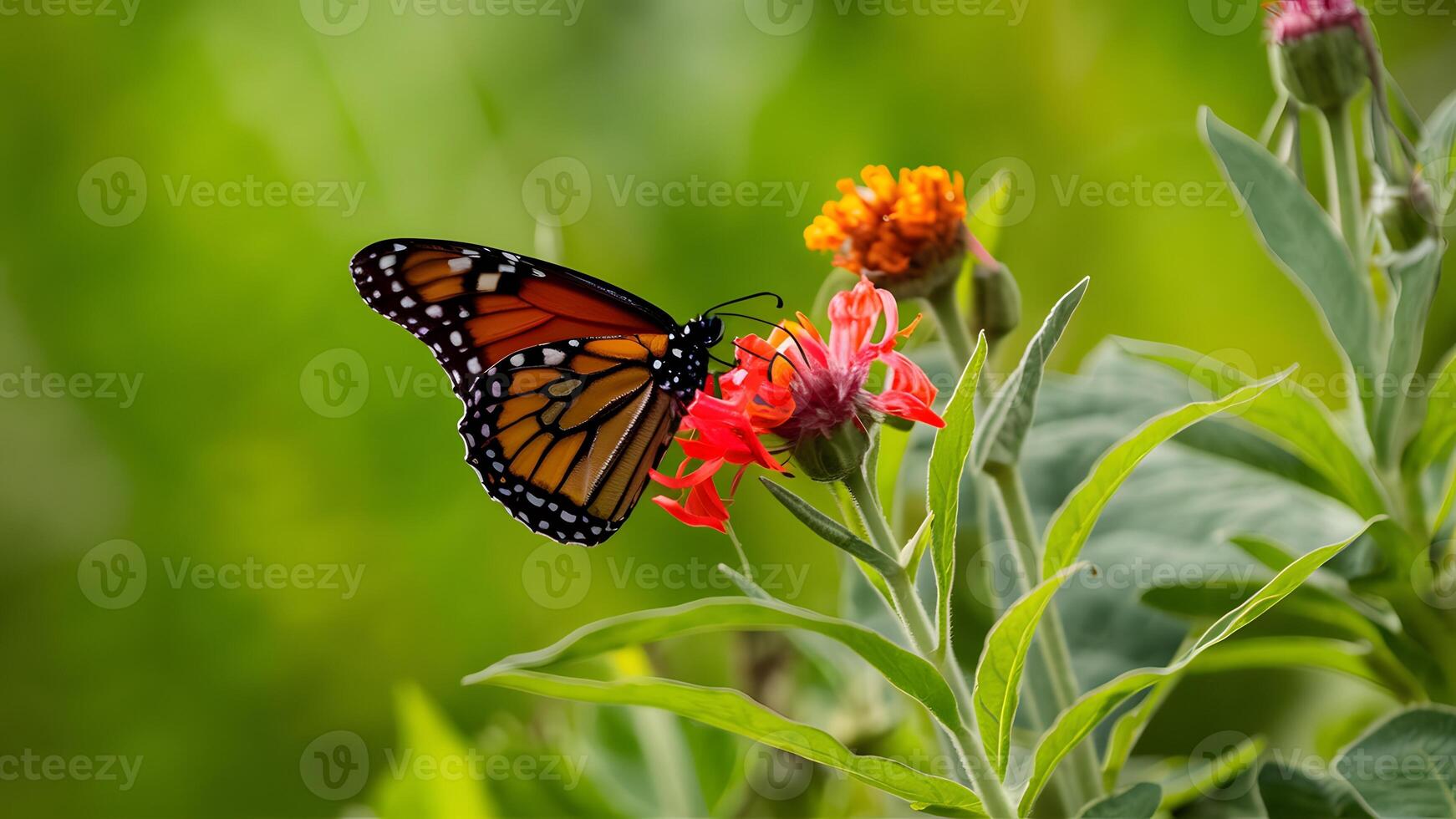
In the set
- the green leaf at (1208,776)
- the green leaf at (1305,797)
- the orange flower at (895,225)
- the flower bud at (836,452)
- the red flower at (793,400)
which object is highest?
the orange flower at (895,225)

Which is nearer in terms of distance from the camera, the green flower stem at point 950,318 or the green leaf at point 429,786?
the green flower stem at point 950,318

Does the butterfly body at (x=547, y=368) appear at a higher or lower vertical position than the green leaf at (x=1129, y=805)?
higher

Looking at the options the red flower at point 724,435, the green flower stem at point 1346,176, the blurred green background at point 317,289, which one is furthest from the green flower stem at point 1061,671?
the blurred green background at point 317,289

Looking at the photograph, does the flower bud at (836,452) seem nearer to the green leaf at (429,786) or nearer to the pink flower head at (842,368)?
the pink flower head at (842,368)

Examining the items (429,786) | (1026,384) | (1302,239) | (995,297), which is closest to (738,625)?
(1026,384)

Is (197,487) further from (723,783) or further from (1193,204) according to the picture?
(1193,204)

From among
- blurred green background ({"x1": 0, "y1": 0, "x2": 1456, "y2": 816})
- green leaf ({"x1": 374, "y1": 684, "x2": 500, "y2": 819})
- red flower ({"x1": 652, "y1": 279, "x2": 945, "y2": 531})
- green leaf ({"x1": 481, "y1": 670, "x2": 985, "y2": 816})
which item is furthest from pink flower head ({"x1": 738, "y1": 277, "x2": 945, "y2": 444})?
blurred green background ({"x1": 0, "y1": 0, "x2": 1456, "y2": 816})
